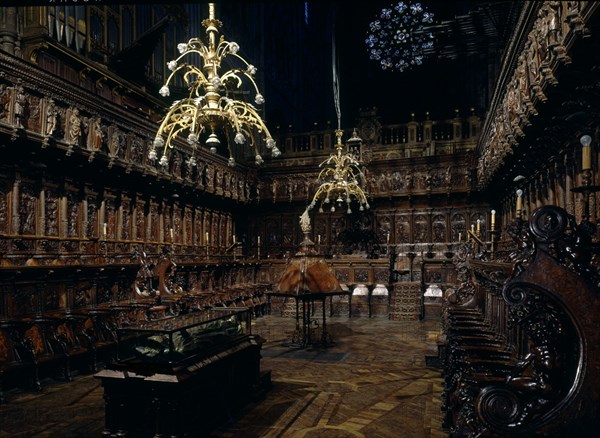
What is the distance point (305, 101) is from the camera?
3142 cm

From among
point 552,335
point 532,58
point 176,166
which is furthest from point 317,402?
point 176,166

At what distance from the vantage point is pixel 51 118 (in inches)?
360

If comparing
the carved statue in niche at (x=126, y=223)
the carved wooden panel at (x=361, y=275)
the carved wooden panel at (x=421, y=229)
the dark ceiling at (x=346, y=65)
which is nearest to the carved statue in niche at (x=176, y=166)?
the carved statue in niche at (x=126, y=223)

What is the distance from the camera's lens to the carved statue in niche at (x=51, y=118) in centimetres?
906

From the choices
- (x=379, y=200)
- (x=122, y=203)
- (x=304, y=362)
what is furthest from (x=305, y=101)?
(x=304, y=362)

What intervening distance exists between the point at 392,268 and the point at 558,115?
913 centimetres

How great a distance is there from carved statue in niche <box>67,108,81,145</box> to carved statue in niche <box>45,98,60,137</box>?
Result: 392 mm

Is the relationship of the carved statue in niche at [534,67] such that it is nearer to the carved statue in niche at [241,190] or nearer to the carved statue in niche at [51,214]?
the carved statue in niche at [51,214]

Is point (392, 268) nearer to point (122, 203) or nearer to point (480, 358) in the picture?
point (122, 203)

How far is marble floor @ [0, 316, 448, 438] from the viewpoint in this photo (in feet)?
14.9

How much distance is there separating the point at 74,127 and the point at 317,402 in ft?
24.8

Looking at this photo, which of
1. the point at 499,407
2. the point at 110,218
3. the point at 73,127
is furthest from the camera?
the point at 110,218

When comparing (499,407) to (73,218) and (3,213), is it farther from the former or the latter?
(73,218)

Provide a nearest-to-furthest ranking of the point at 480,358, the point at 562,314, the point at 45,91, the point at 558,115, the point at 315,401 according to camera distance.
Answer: the point at 562,314 → the point at 480,358 → the point at 315,401 → the point at 558,115 → the point at 45,91
